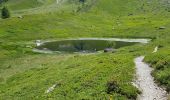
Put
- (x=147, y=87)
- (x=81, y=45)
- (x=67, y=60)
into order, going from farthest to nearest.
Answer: (x=81, y=45), (x=67, y=60), (x=147, y=87)

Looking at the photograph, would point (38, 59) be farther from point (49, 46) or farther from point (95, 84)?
point (95, 84)

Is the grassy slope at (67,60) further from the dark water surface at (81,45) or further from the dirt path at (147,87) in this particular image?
the dark water surface at (81,45)

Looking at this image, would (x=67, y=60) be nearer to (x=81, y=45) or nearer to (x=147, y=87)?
(x=81, y=45)

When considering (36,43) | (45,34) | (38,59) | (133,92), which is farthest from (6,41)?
(133,92)

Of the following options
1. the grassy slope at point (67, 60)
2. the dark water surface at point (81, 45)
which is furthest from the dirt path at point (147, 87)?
the dark water surface at point (81, 45)

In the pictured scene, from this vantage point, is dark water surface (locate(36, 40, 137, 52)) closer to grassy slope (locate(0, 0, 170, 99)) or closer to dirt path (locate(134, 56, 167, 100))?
grassy slope (locate(0, 0, 170, 99))

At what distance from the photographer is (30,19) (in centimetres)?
15600

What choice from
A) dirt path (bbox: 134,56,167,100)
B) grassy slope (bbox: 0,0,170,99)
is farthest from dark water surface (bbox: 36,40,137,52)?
dirt path (bbox: 134,56,167,100)

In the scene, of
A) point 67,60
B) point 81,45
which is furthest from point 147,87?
point 81,45

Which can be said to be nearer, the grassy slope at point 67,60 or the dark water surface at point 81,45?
the grassy slope at point 67,60

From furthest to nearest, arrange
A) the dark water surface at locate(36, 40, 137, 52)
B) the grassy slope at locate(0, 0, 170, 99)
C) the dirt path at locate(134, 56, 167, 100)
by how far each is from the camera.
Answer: the dark water surface at locate(36, 40, 137, 52)
the grassy slope at locate(0, 0, 170, 99)
the dirt path at locate(134, 56, 167, 100)

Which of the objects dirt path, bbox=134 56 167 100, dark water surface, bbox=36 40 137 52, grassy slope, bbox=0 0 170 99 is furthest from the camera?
dark water surface, bbox=36 40 137 52

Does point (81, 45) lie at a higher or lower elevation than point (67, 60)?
lower

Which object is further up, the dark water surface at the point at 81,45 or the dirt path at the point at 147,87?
the dirt path at the point at 147,87
